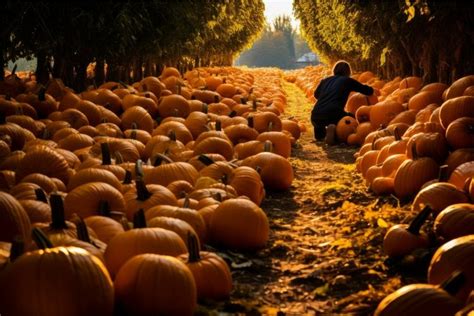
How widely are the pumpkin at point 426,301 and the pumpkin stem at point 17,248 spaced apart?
1696mm

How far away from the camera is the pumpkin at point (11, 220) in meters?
3.42

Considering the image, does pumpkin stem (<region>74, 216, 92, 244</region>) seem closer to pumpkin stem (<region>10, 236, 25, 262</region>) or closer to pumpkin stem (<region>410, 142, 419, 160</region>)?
pumpkin stem (<region>10, 236, 25, 262</region>)

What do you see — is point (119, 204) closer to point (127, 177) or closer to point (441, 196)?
point (127, 177)

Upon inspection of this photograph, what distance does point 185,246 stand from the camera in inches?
140

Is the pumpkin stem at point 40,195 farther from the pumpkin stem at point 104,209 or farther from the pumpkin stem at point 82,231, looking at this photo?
the pumpkin stem at point 82,231

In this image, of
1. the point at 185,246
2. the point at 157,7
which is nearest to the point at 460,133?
the point at 185,246

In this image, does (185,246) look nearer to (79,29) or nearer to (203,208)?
(203,208)

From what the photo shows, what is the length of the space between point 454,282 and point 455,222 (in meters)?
1.42

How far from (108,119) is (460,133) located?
15.1 feet

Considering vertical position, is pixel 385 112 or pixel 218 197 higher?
pixel 385 112

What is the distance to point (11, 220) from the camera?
11.2 ft

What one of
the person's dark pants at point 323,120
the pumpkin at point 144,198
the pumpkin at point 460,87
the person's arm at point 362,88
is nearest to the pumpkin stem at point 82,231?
the pumpkin at point 144,198

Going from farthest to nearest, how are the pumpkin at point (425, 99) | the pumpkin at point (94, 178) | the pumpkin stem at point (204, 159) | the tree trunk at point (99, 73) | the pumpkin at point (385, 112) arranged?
the tree trunk at point (99, 73) < the pumpkin at point (385, 112) < the pumpkin at point (425, 99) < the pumpkin stem at point (204, 159) < the pumpkin at point (94, 178)

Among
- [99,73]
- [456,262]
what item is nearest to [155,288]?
[456,262]
